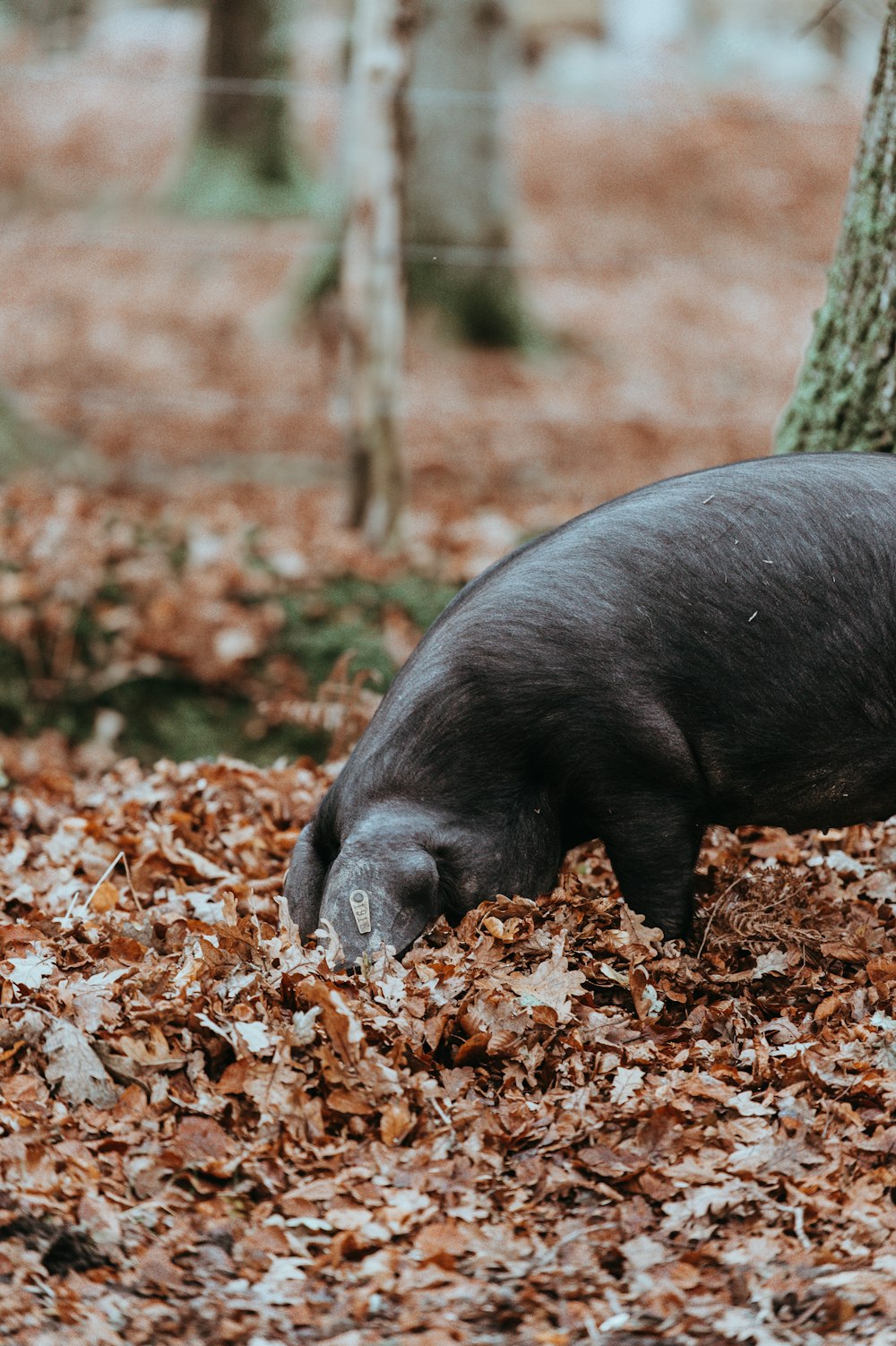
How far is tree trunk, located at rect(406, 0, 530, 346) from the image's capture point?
12.2 metres

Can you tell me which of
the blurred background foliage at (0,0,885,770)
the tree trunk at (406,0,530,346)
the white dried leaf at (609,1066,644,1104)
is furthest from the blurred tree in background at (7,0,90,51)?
the white dried leaf at (609,1066,644,1104)

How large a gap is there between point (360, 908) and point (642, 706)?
841 mm

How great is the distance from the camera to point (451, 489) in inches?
380

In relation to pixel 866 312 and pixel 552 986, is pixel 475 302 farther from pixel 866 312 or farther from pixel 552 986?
pixel 552 986

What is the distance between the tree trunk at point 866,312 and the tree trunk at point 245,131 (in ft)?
34.1

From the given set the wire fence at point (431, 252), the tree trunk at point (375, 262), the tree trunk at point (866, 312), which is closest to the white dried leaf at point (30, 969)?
the tree trunk at point (866, 312)

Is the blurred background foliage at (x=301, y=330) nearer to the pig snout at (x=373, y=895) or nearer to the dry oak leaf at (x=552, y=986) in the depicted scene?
the pig snout at (x=373, y=895)

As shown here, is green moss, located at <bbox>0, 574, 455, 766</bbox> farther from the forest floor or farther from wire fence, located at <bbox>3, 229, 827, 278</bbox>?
wire fence, located at <bbox>3, 229, 827, 278</bbox>

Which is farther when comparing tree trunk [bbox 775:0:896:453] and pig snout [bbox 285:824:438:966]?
tree trunk [bbox 775:0:896:453]

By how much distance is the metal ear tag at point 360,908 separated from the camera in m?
3.59

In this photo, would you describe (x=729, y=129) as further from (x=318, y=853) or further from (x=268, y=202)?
(x=318, y=853)

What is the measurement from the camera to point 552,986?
3604 millimetres

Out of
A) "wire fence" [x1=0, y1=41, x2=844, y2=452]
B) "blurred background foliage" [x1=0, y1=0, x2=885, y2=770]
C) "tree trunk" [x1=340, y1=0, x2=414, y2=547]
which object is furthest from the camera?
"wire fence" [x1=0, y1=41, x2=844, y2=452]

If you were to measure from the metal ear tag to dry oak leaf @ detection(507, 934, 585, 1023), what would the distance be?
378 millimetres
